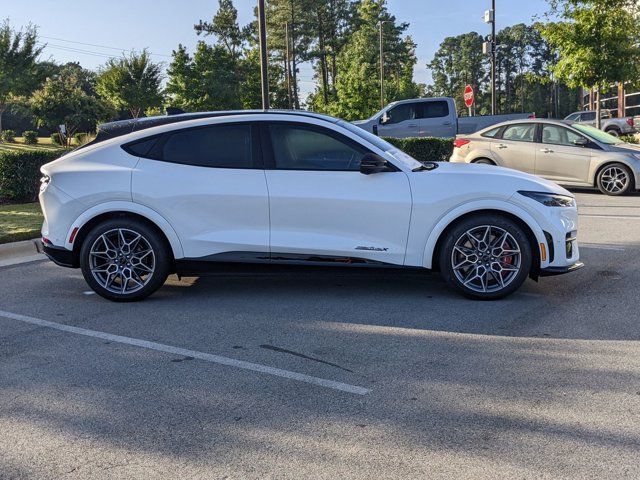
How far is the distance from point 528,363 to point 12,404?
3.18 metres

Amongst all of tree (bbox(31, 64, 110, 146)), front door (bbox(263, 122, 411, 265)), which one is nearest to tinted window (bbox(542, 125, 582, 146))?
front door (bbox(263, 122, 411, 265))

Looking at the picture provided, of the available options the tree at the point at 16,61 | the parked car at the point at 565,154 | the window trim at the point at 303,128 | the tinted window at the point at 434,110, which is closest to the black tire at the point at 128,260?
the window trim at the point at 303,128

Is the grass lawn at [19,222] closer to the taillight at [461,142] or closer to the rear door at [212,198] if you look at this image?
the rear door at [212,198]

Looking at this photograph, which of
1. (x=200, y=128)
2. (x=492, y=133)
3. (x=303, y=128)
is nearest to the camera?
(x=303, y=128)

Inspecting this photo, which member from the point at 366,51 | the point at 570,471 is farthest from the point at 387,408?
the point at 366,51

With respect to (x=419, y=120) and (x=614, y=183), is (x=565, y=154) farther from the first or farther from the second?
(x=419, y=120)

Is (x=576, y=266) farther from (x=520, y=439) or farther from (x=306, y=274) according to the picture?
(x=520, y=439)

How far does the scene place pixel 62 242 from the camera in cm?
589

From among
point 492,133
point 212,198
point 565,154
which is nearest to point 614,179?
point 565,154

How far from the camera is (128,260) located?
590 cm

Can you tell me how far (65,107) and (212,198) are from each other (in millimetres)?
50399

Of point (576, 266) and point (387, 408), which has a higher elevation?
point (576, 266)

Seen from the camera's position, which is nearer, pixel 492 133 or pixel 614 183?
pixel 614 183

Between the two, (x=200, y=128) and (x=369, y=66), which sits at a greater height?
(x=369, y=66)
